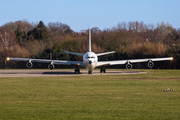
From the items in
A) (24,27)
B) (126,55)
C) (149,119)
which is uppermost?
(24,27)

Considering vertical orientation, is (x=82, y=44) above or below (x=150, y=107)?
above

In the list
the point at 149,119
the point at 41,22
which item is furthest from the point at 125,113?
the point at 41,22

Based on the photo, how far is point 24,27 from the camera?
13100cm

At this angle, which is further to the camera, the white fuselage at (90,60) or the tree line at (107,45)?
the tree line at (107,45)

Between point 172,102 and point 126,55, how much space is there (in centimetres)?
6561

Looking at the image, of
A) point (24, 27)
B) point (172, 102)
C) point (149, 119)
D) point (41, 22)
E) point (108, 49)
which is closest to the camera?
point (149, 119)

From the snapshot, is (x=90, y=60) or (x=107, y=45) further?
(x=107, y=45)

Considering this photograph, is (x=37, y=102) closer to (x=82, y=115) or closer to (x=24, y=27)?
(x=82, y=115)

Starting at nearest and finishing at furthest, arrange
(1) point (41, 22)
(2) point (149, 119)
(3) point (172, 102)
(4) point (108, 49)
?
1. (2) point (149, 119)
2. (3) point (172, 102)
3. (4) point (108, 49)
4. (1) point (41, 22)

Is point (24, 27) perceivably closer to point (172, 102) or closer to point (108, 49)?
point (108, 49)

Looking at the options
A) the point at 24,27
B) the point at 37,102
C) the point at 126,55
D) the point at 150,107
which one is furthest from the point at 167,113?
the point at 24,27

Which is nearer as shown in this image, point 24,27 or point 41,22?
point 41,22

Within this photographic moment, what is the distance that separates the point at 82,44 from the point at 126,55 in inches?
631

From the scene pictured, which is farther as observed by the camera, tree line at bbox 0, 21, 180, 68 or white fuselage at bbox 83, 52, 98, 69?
tree line at bbox 0, 21, 180, 68
